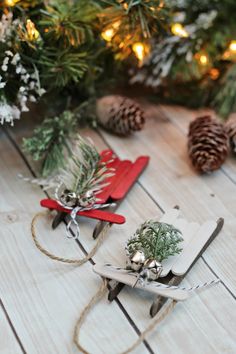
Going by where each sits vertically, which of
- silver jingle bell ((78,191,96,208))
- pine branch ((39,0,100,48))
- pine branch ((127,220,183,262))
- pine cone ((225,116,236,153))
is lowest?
silver jingle bell ((78,191,96,208))

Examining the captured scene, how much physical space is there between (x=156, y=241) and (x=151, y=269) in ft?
0.17

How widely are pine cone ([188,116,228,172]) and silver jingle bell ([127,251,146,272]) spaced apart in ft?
1.13

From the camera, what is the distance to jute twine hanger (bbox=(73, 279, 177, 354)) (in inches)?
33.5

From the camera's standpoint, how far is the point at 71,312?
907 millimetres

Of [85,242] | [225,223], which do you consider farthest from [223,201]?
[85,242]

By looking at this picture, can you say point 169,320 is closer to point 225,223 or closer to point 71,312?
point 71,312

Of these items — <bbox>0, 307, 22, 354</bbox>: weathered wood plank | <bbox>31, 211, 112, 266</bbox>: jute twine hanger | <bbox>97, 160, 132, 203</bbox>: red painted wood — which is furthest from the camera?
<bbox>97, 160, 132, 203</bbox>: red painted wood

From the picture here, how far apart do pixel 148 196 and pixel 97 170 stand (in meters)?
0.12

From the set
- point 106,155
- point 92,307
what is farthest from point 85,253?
point 106,155

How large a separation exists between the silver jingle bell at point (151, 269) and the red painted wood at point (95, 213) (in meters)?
0.14

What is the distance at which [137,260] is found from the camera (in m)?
0.92

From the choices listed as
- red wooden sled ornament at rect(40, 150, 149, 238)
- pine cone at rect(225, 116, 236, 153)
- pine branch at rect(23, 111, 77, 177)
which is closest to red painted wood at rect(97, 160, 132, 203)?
red wooden sled ornament at rect(40, 150, 149, 238)

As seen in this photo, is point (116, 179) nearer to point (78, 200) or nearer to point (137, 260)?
point (78, 200)

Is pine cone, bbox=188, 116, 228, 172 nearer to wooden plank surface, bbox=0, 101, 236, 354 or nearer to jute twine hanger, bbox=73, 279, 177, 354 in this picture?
wooden plank surface, bbox=0, 101, 236, 354
